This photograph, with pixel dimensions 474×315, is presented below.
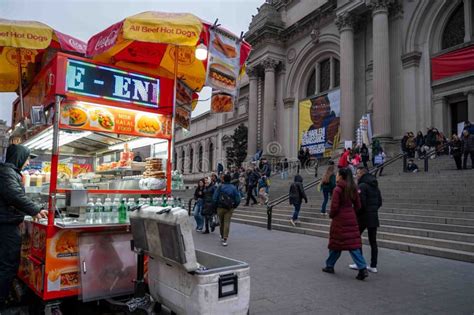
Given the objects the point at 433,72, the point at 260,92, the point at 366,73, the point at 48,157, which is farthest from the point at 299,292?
the point at 260,92

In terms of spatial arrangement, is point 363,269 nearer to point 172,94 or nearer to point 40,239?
point 172,94

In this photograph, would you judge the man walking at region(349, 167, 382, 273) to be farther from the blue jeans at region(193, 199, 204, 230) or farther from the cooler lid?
the blue jeans at region(193, 199, 204, 230)

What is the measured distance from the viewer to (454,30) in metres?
18.8

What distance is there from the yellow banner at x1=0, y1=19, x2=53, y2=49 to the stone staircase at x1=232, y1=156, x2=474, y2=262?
7865 mm

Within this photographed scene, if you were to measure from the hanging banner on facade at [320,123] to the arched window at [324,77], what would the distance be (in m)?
0.83

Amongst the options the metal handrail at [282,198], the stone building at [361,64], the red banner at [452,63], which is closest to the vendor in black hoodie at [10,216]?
the metal handrail at [282,198]

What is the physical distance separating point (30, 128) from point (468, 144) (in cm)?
1310

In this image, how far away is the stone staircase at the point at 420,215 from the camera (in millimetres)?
7890

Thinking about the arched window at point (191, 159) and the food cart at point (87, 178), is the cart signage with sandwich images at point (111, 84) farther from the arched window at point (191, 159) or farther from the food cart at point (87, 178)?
the arched window at point (191, 159)

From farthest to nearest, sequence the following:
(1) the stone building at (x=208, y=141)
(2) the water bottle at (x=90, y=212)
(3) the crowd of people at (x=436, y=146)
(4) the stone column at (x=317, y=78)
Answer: (1) the stone building at (x=208, y=141)
(4) the stone column at (x=317, y=78)
(3) the crowd of people at (x=436, y=146)
(2) the water bottle at (x=90, y=212)

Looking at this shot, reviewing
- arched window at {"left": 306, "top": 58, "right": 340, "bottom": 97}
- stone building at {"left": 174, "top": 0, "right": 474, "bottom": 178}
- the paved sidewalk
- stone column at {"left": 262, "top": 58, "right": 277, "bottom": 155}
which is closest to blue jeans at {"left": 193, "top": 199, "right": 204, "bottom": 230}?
the paved sidewalk

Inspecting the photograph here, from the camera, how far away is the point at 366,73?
23.0m

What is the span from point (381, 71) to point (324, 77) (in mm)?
7088

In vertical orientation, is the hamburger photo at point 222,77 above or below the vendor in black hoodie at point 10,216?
above
